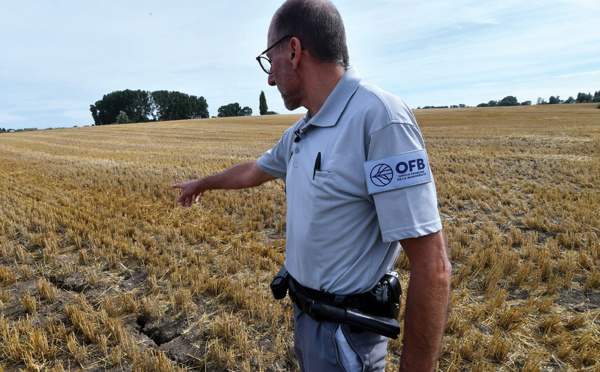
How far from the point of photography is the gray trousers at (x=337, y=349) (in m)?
1.40

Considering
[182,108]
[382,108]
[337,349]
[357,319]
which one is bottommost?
[337,349]

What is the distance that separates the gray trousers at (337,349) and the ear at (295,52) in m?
1.10

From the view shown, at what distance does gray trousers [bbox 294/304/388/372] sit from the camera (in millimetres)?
1398

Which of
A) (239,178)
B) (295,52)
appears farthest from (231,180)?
(295,52)

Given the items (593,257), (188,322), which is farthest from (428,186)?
(593,257)

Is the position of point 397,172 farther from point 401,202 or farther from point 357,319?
point 357,319

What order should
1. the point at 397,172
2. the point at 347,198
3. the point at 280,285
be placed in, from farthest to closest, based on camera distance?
the point at 280,285
the point at 347,198
the point at 397,172

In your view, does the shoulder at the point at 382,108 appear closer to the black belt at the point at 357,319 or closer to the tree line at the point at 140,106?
the black belt at the point at 357,319

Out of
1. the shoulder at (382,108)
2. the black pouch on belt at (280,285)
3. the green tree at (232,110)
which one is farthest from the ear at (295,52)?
the green tree at (232,110)

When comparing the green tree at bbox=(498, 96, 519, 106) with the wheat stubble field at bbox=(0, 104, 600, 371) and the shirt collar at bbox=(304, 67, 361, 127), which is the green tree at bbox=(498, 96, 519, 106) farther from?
the shirt collar at bbox=(304, 67, 361, 127)

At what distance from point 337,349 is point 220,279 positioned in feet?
8.86

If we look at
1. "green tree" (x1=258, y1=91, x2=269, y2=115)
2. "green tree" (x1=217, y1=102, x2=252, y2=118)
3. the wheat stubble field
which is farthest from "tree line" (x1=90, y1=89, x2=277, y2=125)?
the wheat stubble field

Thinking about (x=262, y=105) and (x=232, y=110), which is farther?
(x=232, y=110)

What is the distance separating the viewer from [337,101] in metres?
1.38
